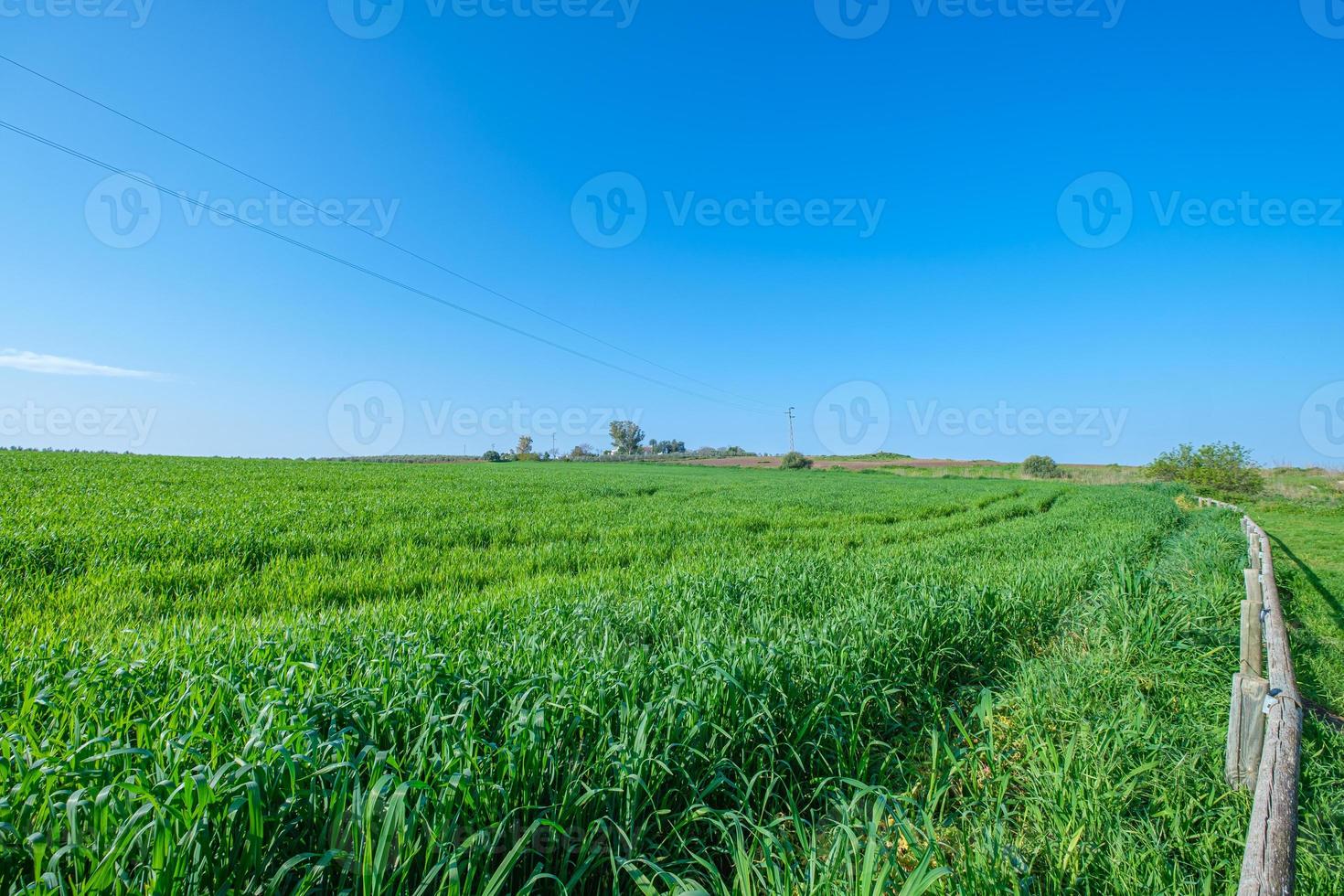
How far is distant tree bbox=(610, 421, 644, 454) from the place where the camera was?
111562 mm

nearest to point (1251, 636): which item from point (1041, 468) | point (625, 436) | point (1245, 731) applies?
point (1245, 731)

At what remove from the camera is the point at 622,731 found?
2.56 m

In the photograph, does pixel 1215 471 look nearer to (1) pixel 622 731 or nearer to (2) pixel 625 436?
(1) pixel 622 731

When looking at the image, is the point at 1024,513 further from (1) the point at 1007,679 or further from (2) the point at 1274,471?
(2) the point at 1274,471

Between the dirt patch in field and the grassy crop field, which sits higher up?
the dirt patch in field

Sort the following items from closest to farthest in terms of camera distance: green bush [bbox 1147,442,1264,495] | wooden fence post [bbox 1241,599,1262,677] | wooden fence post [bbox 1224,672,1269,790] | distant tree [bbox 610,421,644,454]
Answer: wooden fence post [bbox 1224,672,1269,790], wooden fence post [bbox 1241,599,1262,677], green bush [bbox 1147,442,1264,495], distant tree [bbox 610,421,644,454]

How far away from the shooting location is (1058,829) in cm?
241

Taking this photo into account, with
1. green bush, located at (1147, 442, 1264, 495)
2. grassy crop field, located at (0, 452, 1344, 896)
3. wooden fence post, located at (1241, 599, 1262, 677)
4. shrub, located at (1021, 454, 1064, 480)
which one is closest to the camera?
grassy crop field, located at (0, 452, 1344, 896)

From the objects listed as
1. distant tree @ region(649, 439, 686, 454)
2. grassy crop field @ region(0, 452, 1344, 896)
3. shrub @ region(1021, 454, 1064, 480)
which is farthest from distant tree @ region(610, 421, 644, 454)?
grassy crop field @ region(0, 452, 1344, 896)

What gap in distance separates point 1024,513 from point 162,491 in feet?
93.1

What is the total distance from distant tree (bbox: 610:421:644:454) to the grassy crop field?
10411 centimetres

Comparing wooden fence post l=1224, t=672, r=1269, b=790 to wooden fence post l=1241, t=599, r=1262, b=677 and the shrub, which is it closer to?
wooden fence post l=1241, t=599, r=1262, b=677

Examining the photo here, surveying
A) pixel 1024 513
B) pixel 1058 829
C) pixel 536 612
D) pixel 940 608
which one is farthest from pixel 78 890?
pixel 1024 513

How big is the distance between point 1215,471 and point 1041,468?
793 inches
